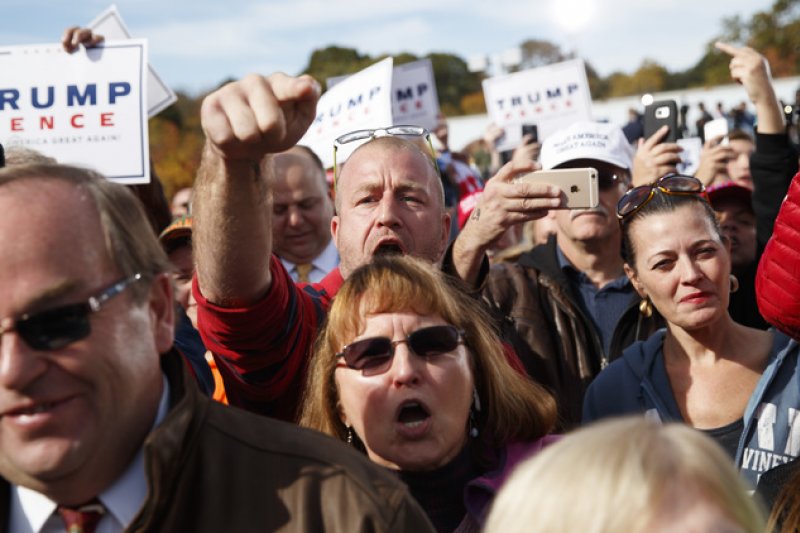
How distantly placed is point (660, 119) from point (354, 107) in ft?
5.69

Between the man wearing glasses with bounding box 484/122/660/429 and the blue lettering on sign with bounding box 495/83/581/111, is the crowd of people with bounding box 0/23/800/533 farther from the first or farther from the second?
the blue lettering on sign with bounding box 495/83/581/111

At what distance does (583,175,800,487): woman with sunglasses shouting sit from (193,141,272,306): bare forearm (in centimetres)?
144

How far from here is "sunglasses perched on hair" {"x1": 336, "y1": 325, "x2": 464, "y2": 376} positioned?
2.55m

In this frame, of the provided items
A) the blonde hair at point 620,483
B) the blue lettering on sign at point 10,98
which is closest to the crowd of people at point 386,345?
the blonde hair at point 620,483

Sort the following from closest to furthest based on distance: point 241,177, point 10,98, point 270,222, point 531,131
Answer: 1. point 241,177
2. point 270,222
3. point 10,98
4. point 531,131

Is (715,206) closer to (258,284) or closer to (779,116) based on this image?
(779,116)

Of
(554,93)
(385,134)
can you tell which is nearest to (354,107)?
(385,134)

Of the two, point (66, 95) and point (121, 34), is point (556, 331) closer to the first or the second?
point (66, 95)

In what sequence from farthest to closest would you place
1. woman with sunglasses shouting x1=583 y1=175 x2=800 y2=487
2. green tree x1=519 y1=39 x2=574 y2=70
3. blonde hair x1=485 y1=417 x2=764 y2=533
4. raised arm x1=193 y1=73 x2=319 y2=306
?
green tree x1=519 y1=39 x2=574 y2=70
woman with sunglasses shouting x1=583 y1=175 x2=800 y2=487
raised arm x1=193 y1=73 x2=319 y2=306
blonde hair x1=485 y1=417 x2=764 y2=533

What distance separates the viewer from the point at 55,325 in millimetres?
1641

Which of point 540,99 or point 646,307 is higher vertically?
point 540,99

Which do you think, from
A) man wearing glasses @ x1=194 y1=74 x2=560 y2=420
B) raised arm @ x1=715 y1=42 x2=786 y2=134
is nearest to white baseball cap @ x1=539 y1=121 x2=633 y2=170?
raised arm @ x1=715 y1=42 x2=786 y2=134

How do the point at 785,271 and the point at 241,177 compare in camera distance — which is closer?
the point at 241,177

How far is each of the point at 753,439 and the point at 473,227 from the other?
1.10 meters
